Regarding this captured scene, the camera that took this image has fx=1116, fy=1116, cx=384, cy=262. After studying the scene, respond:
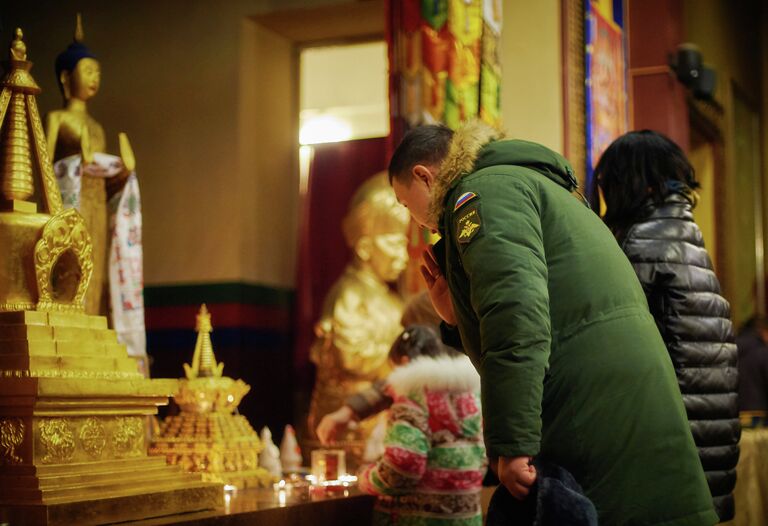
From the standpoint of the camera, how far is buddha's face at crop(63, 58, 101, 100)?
4562mm

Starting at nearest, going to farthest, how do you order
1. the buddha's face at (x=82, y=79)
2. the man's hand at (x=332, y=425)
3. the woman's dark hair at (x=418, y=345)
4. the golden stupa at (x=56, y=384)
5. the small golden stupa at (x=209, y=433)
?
the golden stupa at (x=56, y=384)
the woman's dark hair at (x=418, y=345)
the small golden stupa at (x=209, y=433)
the man's hand at (x=332, y=425)
the buddha's face at (x=82, y=79)

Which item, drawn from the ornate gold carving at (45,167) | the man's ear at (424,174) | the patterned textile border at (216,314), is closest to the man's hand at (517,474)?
the man's ear at (424,174)

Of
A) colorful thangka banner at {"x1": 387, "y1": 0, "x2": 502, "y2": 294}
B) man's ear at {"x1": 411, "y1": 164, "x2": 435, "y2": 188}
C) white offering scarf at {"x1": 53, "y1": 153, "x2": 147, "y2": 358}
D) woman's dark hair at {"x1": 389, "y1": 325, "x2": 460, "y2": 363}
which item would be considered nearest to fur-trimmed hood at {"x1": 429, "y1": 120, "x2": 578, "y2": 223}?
man's ear at {"x1": 411, "y1": 164, "x2": 435, "y2": 188}

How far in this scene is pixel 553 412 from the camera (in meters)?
1.95

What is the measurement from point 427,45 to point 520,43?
3.56 feet

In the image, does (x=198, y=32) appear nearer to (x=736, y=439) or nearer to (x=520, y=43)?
(x=520, y=43)

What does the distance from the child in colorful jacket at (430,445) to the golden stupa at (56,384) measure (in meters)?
0.52

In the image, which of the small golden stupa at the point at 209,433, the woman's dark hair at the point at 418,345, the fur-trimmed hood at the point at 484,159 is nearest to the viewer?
the fur-trimmed hood at the point at 484,159

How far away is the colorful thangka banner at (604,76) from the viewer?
5555 millimetres

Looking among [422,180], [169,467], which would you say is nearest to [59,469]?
[169,467]

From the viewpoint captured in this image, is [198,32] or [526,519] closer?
[526,519]

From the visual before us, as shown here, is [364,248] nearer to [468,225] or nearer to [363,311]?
[363,311]

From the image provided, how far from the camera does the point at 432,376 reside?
3088 millimetres

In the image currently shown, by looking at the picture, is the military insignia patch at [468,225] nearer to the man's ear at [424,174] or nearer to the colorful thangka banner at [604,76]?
the man's ear at [424,174]
